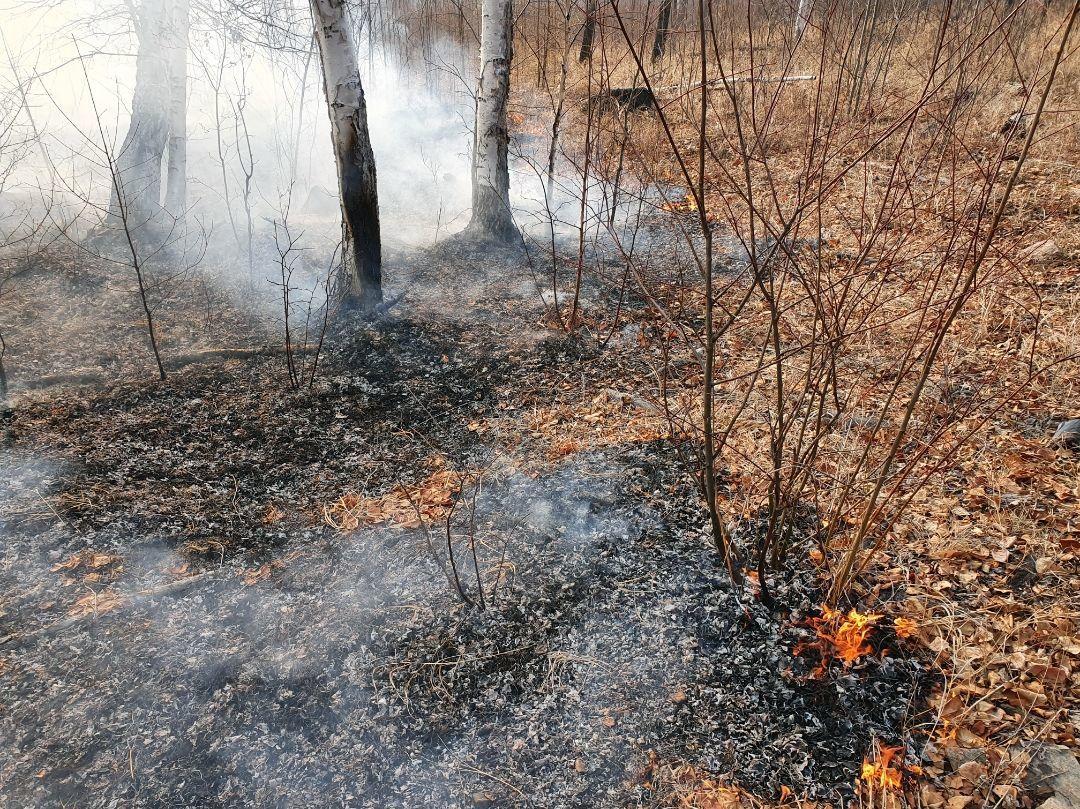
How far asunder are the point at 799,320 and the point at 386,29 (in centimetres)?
1355

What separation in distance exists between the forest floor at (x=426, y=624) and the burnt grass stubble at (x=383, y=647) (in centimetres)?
1

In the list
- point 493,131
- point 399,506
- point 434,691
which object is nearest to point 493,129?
point 493,131

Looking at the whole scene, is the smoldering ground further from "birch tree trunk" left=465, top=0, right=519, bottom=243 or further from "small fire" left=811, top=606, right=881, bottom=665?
"birch tree trunk" left=465, top=0, right=519, bottom=243

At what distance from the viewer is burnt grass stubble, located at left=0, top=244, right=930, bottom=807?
2.10m

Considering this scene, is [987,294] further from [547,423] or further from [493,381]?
[493,381]

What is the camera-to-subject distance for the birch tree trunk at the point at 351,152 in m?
4.38

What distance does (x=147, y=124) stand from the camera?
22.8 ft

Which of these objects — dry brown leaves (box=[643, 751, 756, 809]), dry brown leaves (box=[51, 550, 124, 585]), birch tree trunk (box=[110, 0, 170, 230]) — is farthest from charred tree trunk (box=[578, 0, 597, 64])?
birch tree trunk (box=[110, 0, 170, 230])

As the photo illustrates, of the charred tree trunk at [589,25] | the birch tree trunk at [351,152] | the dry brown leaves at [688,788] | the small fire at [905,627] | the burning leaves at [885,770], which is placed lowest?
the dry brown leaves at [688,788]

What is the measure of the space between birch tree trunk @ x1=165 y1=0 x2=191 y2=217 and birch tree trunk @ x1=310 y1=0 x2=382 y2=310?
3.37m

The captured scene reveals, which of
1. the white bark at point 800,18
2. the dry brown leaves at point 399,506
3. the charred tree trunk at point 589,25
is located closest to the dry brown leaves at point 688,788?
the dry brown leaves at point 399,506

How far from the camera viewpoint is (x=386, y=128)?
35.2 feet

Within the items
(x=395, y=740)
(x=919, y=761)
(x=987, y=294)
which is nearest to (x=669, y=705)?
(x=919, y=761)

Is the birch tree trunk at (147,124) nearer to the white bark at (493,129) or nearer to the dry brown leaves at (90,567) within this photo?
the white bark at (493,129)
